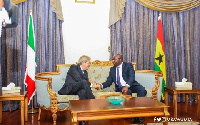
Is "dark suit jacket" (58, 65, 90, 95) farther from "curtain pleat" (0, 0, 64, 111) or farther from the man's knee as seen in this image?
"curtain pleat" (0, 0, 64, 111)

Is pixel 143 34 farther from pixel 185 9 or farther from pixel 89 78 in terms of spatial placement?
pixel 89 78

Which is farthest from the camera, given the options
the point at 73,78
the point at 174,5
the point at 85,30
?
the point at 174,5

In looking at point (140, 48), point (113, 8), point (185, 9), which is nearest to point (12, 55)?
point (113, 8)

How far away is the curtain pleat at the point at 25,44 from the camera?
206 inches

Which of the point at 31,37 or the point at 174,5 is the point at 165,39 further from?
the point at 31,37

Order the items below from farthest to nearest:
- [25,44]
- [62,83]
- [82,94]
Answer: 1. [25,44]
2. [62,83]
3. [82,94]

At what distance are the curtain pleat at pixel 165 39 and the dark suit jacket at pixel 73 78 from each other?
143 cm

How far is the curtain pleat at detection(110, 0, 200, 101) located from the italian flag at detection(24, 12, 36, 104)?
189cm

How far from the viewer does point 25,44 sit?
536 cm

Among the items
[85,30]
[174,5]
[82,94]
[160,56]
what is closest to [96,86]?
[82,94]

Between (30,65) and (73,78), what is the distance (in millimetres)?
1087

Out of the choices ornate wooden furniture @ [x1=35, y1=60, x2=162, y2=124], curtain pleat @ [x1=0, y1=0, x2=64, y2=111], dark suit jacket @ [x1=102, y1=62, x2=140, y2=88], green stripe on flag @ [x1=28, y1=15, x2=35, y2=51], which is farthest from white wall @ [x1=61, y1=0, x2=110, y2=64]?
dark suit jacket @ [x1=102, y1=62, x2=140, y2=88]

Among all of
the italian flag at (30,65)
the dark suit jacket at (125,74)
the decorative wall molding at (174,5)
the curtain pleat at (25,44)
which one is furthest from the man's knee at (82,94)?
the decorative wall molding at (174,5)

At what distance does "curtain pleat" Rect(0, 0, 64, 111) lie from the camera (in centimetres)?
524
